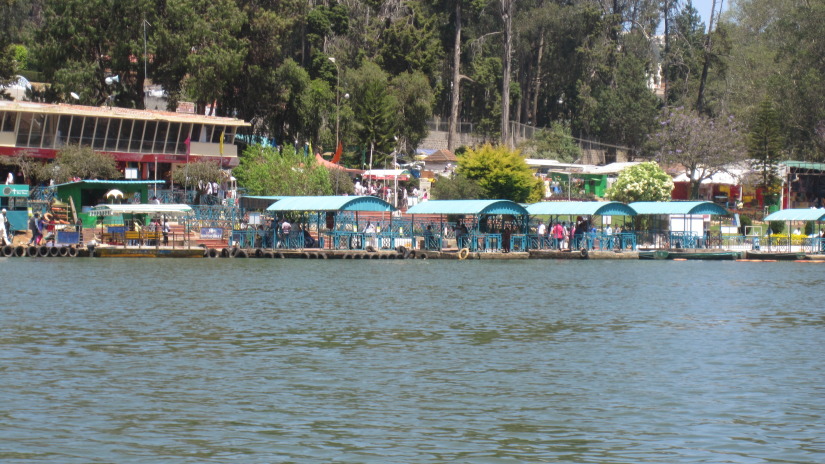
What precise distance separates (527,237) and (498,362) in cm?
2998

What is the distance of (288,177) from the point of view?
57.6 m

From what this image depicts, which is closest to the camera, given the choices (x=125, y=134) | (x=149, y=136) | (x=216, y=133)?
(x=125, y=134)

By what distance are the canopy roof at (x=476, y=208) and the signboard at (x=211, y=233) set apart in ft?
29.2

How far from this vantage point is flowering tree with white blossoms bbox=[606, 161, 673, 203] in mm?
62719

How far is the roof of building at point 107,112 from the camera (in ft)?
189

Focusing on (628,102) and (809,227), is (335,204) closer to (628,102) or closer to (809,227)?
(809,227)

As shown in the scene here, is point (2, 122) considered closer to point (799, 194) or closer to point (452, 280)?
point (452, 280)

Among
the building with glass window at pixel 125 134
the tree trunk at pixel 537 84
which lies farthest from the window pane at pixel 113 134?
the tree trunk at pixel 537 84

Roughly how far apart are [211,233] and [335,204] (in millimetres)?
6790

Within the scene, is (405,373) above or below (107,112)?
below

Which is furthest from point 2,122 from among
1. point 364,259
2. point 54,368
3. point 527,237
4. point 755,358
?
point 755,358

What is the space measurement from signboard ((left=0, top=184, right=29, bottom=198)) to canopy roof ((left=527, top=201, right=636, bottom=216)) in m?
22.6

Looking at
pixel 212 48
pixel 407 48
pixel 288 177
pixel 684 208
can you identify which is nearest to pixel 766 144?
pixel 684 208

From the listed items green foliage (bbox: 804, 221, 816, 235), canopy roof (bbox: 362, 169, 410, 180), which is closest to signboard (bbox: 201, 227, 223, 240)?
canopy roof (bbox: 362, 169, 410, 180)
